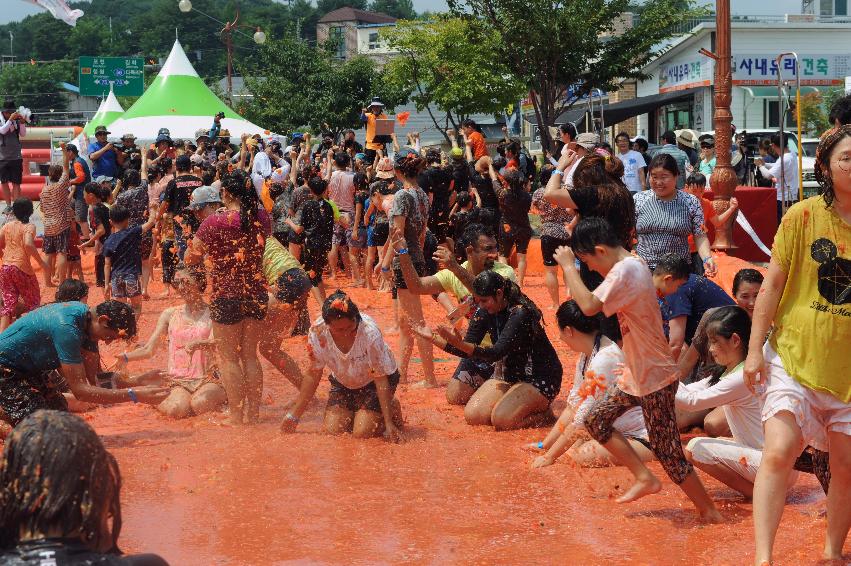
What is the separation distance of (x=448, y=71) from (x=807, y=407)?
3842cm

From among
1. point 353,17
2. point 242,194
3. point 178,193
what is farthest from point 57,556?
point 353,17

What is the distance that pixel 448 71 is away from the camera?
138ft

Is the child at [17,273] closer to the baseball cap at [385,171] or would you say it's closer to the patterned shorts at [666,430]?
the baseball cap at [385,171]

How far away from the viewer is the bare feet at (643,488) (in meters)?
5.90

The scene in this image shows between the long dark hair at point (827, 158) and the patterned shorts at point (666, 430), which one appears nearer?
the long dark hair at point (827, 158)

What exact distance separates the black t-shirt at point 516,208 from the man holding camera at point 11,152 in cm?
1116

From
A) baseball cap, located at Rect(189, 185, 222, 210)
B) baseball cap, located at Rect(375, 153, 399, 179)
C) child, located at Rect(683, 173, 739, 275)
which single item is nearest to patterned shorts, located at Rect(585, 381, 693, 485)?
child, located at Rect(683, 173, 739, 275)

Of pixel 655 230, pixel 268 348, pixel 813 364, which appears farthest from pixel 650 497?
pixel 268 348

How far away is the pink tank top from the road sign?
187 ft

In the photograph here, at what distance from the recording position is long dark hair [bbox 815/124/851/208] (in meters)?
4.52

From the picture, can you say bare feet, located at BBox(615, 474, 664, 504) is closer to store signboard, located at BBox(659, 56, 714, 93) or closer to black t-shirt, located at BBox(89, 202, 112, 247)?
black t-shirt, located at BBox(89, 202, 112, 247)

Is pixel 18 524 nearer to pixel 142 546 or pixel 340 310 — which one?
pixel 142 546

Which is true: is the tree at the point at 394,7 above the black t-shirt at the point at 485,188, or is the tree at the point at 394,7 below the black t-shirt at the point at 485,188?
above

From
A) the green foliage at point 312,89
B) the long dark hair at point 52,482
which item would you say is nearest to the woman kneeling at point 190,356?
the long dark hair at point 52,482
